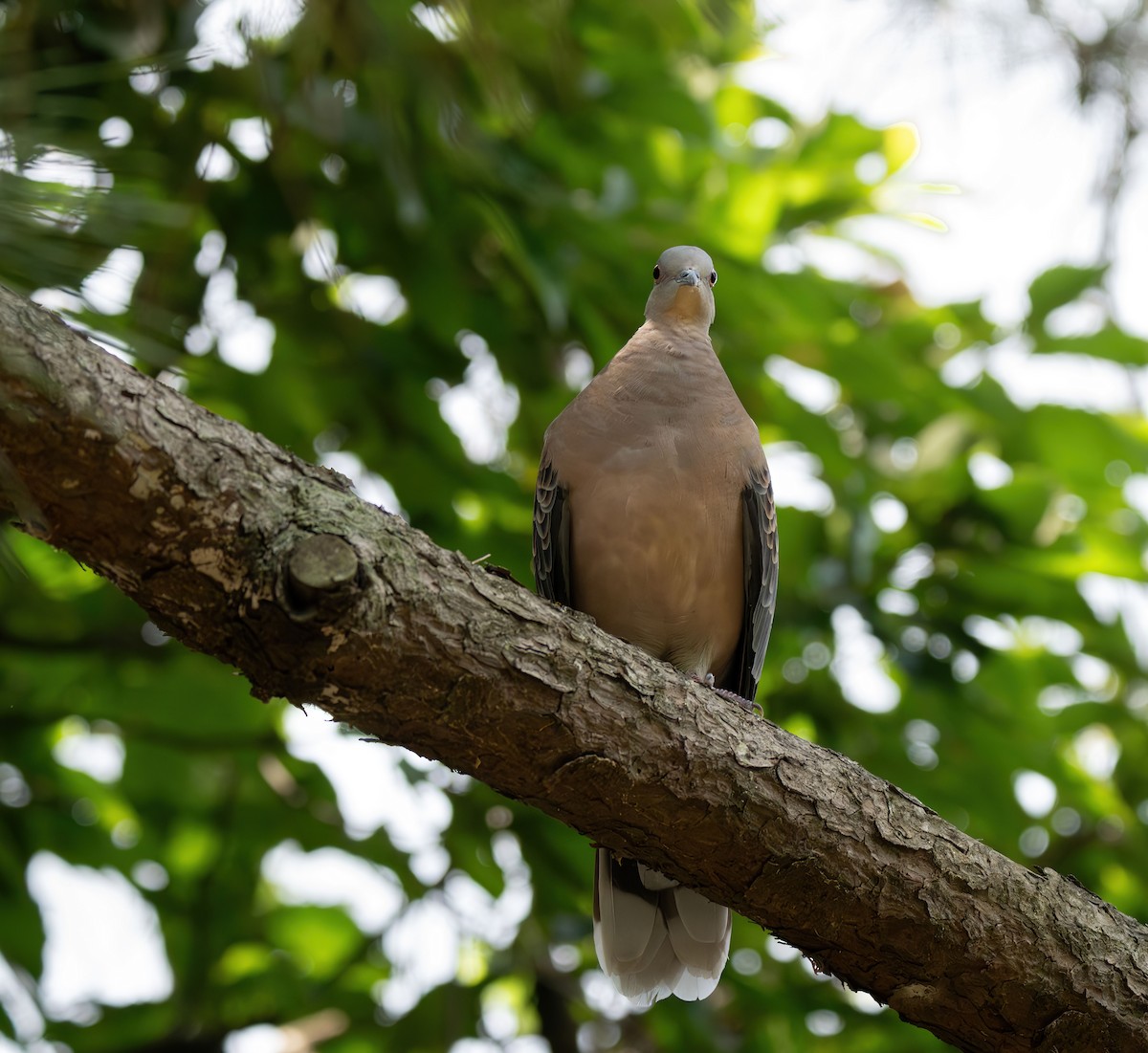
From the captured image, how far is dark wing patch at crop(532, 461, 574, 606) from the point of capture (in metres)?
4.19

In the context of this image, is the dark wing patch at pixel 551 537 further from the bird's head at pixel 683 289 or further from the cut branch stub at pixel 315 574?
the cut branch stub at pixel 315 574

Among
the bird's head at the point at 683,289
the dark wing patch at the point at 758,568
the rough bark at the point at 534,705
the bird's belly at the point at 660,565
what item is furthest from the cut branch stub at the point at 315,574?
the bird's head at the point at 683,289

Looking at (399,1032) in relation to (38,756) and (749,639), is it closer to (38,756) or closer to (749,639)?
(38,756)

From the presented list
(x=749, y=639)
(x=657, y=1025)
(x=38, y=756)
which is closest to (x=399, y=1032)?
(x=657, y=1025)

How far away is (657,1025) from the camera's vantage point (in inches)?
209

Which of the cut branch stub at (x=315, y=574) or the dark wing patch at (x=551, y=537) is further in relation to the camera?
the dark wing patch at (x=551, y=537)

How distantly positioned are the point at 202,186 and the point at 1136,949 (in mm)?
3793

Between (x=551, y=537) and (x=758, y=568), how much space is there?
0.73m

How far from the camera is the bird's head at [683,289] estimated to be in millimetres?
4512

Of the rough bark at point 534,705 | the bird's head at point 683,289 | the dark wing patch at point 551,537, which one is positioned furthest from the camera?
the bird's head at point 683,289

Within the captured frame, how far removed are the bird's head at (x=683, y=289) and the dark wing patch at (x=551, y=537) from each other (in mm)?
811

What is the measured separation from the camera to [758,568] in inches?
169

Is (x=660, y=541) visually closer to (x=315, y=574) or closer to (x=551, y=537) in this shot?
(x=551, y=537)

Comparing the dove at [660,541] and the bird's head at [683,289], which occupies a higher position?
the bird's head at [683,289]
